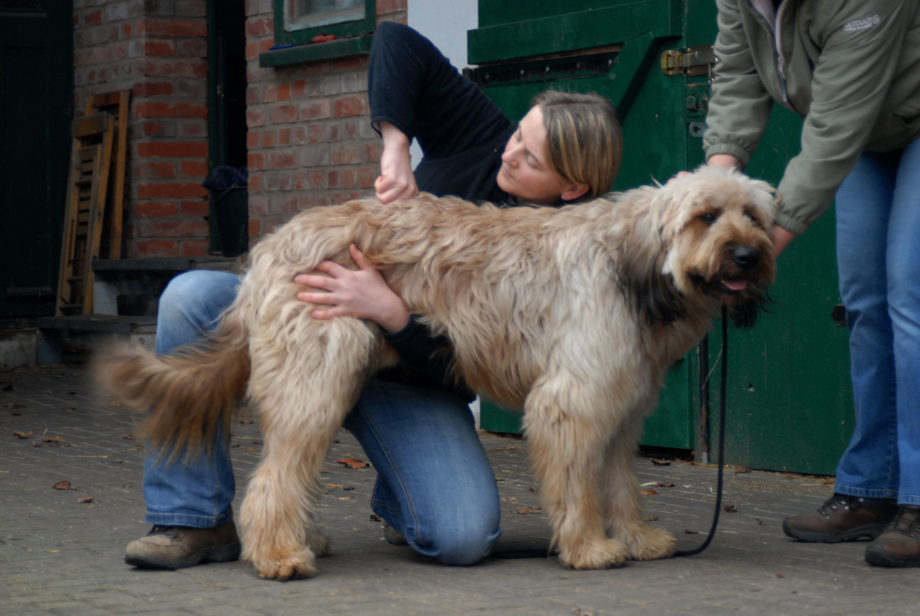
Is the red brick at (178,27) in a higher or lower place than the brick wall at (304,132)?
higher

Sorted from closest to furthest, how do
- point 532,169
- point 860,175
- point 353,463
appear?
point 532,169 → point 860,175 → point 353,463

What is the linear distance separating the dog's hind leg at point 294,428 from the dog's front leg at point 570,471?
61 centimetres

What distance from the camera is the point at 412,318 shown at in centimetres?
448

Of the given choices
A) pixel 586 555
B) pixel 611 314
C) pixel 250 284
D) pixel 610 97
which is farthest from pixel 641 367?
pixel 610 97

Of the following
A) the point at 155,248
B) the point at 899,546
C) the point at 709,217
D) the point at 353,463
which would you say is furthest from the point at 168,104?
the point at 899,546

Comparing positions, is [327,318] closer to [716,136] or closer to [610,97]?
[716,136]

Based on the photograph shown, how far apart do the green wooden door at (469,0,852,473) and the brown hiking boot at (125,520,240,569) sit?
9.50 ft

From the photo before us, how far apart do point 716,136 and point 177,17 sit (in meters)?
7.34

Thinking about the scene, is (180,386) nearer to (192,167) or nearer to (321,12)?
(321,12)

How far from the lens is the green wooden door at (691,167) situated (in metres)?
6.30

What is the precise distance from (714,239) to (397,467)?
4.62 ft

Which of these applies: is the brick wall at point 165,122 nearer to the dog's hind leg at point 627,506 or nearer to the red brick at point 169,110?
the red brick at point 169,110

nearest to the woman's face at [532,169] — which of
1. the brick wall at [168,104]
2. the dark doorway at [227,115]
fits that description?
the brick wall at [168,104]

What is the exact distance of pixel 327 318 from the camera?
4.35m
